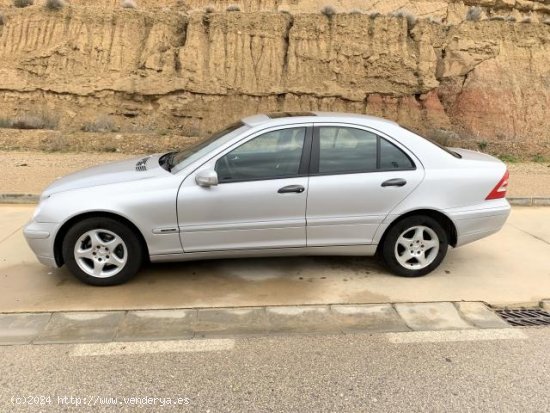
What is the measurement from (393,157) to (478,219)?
1078mm

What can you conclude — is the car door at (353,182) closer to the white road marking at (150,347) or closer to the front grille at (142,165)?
the white road marking at (150,347)

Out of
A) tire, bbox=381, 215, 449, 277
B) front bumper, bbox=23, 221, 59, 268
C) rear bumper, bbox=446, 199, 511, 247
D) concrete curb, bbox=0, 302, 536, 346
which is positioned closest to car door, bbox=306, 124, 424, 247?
tire, bbox=381, 215, 449, 277

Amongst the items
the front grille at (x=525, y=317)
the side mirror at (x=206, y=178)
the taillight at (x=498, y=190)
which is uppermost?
the side mirror at (x=206, y=178)

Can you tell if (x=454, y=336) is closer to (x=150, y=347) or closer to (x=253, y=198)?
(x=253, y=198)

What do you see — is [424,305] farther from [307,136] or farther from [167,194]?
[167,194]

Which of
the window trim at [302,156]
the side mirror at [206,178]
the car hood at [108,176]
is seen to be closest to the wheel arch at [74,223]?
the car hood at [108,176]

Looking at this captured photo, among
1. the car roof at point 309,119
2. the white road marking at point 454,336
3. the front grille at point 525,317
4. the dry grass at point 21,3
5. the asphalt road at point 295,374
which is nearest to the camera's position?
the asphalt road at point 295,374

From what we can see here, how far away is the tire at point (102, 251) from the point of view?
448 cm

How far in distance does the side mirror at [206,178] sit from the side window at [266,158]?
12 cm

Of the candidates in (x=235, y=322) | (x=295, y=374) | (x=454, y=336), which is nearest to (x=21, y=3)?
(x=235, y=322)

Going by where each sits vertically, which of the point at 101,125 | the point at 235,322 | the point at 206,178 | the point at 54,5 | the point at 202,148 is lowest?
the point at 235,322

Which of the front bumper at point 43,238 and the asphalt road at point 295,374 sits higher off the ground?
the front bumper at point 43,238

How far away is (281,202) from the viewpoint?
4594 mm

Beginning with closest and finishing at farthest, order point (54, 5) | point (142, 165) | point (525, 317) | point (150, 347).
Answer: point (150, 347) → point (525, 317) → point (142, 165) → point (54, 5)
